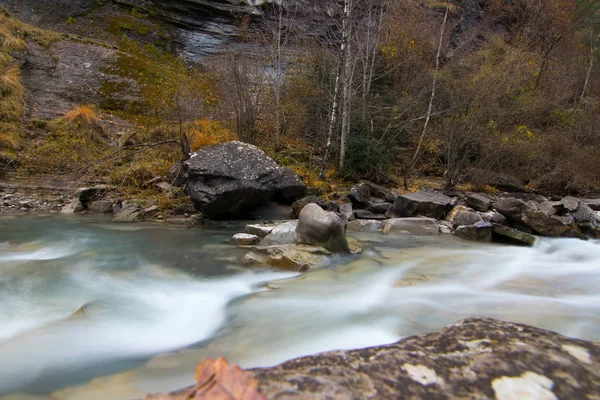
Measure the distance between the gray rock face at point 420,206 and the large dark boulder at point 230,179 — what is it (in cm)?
309

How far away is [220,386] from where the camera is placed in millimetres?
1136

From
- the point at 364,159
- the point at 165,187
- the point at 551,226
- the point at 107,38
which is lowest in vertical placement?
the point at 165,187

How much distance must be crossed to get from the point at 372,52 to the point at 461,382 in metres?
14.4

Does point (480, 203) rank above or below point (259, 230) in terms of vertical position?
above

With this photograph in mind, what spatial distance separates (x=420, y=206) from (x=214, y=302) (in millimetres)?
6425

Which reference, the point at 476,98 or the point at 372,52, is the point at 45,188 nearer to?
the point at 372,52

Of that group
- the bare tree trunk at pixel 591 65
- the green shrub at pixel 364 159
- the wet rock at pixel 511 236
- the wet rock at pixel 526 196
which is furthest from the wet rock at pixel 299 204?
the bare tree trunk at pixel 591 65

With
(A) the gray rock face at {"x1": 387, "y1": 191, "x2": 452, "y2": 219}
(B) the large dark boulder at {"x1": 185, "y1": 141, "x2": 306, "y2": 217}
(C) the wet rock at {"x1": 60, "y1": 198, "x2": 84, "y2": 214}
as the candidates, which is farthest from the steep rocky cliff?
(A) the gray rock face at {"x1": 387, "y1": 191, "x2": 452, "y2": 219}

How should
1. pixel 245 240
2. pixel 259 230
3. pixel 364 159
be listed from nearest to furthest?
pixel 245 240
pixel 259 230
pixel 364 159

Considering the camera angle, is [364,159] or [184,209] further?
[364,159]

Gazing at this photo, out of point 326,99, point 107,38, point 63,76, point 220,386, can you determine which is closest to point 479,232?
point 220,386

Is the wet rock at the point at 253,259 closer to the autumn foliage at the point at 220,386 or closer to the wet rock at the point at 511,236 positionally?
the autumn foliage at the point at 220,386

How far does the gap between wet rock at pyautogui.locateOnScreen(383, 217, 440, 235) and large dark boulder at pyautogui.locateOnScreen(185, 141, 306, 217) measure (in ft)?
8.91

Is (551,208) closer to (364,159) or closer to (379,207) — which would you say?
(379,207)
